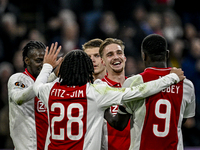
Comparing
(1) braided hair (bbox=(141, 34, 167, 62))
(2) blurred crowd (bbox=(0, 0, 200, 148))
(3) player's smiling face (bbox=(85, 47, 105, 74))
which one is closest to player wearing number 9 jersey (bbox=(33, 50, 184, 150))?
(1) braided hair (bbox=(141, 34, 167, 62))

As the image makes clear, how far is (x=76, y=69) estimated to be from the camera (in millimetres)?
3258

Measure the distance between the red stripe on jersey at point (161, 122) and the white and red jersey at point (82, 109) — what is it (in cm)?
13

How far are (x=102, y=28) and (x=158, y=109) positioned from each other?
5.39m

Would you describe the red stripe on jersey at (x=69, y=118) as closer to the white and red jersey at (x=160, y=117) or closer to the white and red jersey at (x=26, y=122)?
the white and red jersey at (x=160, y=117)

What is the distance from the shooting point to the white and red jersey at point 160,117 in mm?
3232

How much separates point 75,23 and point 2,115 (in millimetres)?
2953

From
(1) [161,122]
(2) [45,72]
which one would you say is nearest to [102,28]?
(2) [45,72]

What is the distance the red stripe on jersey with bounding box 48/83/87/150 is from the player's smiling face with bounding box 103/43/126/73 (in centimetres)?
124

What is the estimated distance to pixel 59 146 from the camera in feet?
10.4

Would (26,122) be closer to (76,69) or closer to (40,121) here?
(40,121)

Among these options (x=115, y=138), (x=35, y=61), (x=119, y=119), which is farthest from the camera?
(x=35, y=61)

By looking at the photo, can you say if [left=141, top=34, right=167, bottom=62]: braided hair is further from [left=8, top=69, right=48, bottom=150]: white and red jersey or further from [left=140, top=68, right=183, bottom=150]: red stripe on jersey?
[left=8, top=69, right=48, bottom=150]: white and red jersey

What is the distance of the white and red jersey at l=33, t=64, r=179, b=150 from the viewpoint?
3.16 metres

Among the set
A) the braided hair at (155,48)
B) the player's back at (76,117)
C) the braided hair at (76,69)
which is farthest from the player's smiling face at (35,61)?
the braided hair at (155,48)
